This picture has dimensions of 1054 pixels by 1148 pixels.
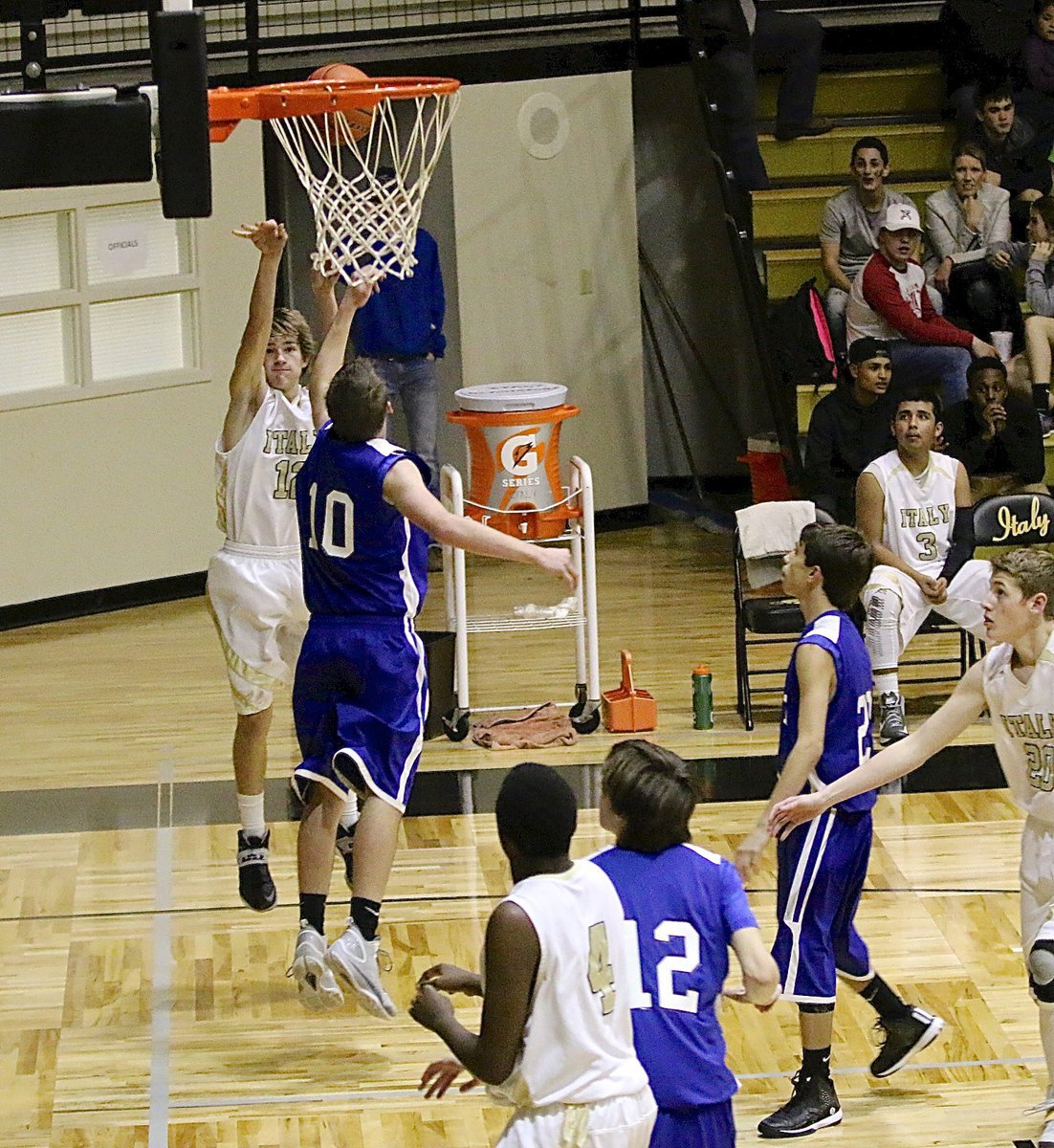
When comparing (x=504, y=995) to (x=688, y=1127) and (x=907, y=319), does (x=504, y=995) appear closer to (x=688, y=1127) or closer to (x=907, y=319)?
(x=688, y=1127)

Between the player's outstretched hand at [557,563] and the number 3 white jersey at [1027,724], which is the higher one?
the player's outstretched hand at [557,563]

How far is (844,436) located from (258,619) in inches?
158

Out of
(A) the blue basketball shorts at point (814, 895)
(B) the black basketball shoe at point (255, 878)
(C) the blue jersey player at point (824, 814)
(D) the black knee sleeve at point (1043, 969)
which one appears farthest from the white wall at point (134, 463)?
(D) the black knee sleeve at point (1043, 969)

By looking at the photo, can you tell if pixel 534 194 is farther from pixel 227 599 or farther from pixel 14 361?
pixel 227 599

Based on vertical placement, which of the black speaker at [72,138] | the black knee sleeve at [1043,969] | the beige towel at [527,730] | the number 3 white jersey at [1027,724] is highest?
the black speaker at [72,138]

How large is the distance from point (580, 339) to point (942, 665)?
390 cm

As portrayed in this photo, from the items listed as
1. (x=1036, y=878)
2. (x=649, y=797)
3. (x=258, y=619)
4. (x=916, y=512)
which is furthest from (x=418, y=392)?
(x=649, y=797)

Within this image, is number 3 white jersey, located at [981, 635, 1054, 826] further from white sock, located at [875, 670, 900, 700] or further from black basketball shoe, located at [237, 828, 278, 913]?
white sock, located at [875, 670, 900, 700]

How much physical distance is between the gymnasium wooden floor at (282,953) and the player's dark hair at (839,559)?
129 cm

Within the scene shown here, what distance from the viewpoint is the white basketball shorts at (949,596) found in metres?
8.36

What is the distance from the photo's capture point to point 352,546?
544 cm

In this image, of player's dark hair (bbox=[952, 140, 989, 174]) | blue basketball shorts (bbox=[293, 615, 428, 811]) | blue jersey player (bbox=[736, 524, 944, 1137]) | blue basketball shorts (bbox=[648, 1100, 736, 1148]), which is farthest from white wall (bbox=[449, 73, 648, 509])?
blue basketball shorts (bbox=[648, 1100, 736, 1148])

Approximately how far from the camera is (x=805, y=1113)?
16.3 ft

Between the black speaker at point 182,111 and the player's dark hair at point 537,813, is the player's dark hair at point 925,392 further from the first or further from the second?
the player's dark hair at point 537,813
